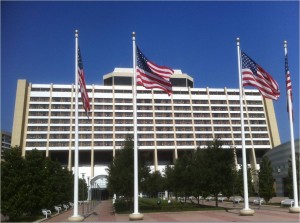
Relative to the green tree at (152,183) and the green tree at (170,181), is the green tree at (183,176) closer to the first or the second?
the green tree at (170,181)

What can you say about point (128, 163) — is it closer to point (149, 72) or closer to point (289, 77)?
point (149, 72)

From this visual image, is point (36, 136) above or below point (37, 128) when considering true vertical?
below

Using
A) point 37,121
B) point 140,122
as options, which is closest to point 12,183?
point 37,121

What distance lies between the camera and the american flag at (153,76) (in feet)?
79.6

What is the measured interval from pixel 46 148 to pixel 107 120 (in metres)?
19.6

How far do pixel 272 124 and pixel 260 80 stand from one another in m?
106

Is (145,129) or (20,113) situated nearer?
(20,113)

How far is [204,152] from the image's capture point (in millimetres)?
37188

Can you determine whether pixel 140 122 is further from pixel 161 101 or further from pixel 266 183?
pixel 266 183

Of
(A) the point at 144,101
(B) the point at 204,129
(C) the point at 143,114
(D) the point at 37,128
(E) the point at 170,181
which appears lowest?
(E) the point at 170,181

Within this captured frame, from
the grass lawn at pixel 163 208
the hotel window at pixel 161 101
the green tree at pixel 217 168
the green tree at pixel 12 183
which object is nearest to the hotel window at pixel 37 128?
the hotel window at pixel 161 101

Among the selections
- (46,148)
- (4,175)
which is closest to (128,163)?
(4,175)

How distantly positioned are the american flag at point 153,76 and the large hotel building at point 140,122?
3566 inches

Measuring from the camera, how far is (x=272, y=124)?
419 feet
